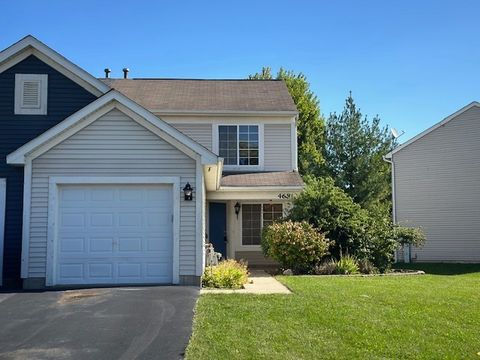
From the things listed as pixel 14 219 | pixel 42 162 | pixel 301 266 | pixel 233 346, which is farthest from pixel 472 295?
pixel 14 219

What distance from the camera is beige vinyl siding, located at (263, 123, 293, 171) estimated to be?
18.5 meters

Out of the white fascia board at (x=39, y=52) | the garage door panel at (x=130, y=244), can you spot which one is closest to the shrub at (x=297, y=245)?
the garage door panel at (x=130, y=244)

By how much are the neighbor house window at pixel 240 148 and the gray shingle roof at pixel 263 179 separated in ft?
2.37

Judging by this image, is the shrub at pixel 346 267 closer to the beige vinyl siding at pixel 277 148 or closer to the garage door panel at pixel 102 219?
the beige vinyl siding at pixel 277 148

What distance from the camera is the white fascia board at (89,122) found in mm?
11297

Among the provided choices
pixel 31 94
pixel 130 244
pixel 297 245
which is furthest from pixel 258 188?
pixel 31 94

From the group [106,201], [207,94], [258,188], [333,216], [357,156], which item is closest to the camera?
[106,201]

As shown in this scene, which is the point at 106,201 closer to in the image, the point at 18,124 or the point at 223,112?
the point at 18,124

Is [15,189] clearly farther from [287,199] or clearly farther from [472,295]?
[472,295]

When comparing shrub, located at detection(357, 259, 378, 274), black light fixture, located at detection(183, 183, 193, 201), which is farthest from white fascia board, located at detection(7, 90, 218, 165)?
shrub, located at detection(357, 259, 378, 274)

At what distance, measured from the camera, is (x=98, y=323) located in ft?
25.2

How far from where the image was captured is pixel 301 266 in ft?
48.3

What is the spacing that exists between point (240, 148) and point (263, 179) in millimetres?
1797

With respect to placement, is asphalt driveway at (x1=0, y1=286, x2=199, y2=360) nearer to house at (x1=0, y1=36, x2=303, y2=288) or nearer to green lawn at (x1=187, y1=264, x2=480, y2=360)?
green lawn at (x1=187, y1=264, x2=480, y2=360)
